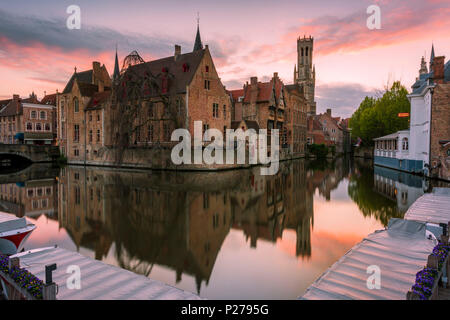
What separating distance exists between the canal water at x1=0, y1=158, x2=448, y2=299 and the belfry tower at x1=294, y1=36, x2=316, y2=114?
8450 cm

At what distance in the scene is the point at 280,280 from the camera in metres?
6.91

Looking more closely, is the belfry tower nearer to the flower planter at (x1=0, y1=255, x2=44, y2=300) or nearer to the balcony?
the balcony

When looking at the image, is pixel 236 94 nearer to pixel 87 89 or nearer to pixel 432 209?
pixel 87 89

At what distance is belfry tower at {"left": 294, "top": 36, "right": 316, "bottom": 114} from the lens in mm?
99188

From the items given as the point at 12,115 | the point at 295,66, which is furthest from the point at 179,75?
the point at 295,66

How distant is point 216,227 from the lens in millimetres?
11344

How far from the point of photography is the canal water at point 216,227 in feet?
23.8

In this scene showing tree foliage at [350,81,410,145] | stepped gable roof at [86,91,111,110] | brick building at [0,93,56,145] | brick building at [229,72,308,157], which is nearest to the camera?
stepped gable roof at [86,91,111,110]

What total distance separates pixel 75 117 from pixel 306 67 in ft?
271

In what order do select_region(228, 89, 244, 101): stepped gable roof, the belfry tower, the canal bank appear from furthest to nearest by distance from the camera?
the belfry tower, select_region(228, 89, 244, 101): stepped gable roof, the canal bank

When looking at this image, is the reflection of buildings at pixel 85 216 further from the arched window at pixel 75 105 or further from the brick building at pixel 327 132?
the brick building at pixel 327 132

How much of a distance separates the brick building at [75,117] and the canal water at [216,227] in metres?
21.9

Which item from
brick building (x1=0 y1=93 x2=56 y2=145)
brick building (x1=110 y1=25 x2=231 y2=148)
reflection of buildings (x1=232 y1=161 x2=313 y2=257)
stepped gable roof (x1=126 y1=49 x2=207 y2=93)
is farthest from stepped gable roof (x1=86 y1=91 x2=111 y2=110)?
reflection of buildings (x1=232 y1=161 x2=313 y2=257)

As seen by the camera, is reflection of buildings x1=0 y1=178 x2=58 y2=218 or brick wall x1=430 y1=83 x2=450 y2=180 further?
brick wall x1=430 y1=83 x2=450 y2=180
